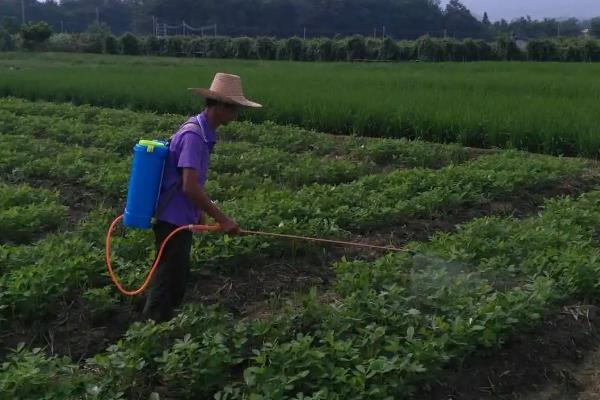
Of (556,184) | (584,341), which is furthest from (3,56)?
(584,341)

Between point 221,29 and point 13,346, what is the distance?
75538mm

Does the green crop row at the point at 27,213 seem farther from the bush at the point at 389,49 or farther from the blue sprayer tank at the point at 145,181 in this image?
the bush at the point at 389,49

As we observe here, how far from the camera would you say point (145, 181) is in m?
4.15

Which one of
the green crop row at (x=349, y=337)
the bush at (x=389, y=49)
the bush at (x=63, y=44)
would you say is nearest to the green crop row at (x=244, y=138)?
the green crop row at (x=349, y=337)

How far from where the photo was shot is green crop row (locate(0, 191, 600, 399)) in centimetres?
339

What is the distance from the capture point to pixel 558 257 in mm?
5012

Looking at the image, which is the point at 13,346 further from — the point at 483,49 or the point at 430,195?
the point at 483,49

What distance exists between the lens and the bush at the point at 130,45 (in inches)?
1917

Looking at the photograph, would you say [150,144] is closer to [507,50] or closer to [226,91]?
[226,91]

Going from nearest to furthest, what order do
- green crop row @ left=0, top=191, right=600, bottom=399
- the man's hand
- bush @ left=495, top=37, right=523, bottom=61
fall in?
green crop row @ left=0, top=191, right=600, bottom=399
the man's hand
bush @ left=495, top=37, right=523, bottom=61

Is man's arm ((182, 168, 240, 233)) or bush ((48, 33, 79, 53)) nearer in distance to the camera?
man's arm ((182, 168, 240, 233))

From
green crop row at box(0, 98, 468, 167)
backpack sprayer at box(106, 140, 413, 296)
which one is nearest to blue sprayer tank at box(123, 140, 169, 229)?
backpack sprayer at box(106, 140, 413, 296)

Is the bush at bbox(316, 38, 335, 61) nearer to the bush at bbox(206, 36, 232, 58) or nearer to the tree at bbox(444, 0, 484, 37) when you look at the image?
the bush at bbox(206, 36, 232, 58)

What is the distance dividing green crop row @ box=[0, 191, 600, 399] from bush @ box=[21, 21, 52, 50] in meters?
46.5
